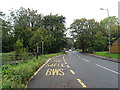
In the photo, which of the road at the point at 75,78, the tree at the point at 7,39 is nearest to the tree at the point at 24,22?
the tree at the point at 7,39

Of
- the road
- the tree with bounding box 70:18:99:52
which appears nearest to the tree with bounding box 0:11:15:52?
the tree with bounding box 70:18:99:52

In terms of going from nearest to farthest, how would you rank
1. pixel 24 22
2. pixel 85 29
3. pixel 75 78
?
pixel 75 78, pixel 24 22, pixel 85 29

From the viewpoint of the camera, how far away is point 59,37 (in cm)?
5559

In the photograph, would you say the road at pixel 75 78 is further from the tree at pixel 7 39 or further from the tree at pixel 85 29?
the tree at pixel 85 29

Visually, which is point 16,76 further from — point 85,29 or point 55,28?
point 85,29

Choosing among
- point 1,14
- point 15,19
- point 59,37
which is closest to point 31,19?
point 15,19

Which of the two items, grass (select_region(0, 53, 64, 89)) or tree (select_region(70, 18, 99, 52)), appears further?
tree (select_region(70, 18, 99, 52))

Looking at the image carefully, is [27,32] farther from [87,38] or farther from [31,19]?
[87,38]

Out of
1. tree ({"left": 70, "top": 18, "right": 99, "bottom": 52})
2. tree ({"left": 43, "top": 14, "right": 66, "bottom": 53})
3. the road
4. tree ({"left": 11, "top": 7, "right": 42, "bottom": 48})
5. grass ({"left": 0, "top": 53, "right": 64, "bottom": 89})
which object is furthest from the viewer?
tree ({"left": 70, "top": 18, "right": 99, "bottom": 52})

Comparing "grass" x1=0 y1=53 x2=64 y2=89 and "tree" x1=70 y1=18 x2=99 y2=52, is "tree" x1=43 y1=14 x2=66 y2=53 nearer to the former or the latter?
"tree" x1=70 y1=18 x2=99 y2=52

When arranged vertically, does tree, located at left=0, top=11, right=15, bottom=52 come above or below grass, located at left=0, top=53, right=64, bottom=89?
above

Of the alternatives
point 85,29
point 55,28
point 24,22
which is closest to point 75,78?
point 24,22

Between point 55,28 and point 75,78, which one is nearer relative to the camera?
point 75,78

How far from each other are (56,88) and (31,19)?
42367mm
